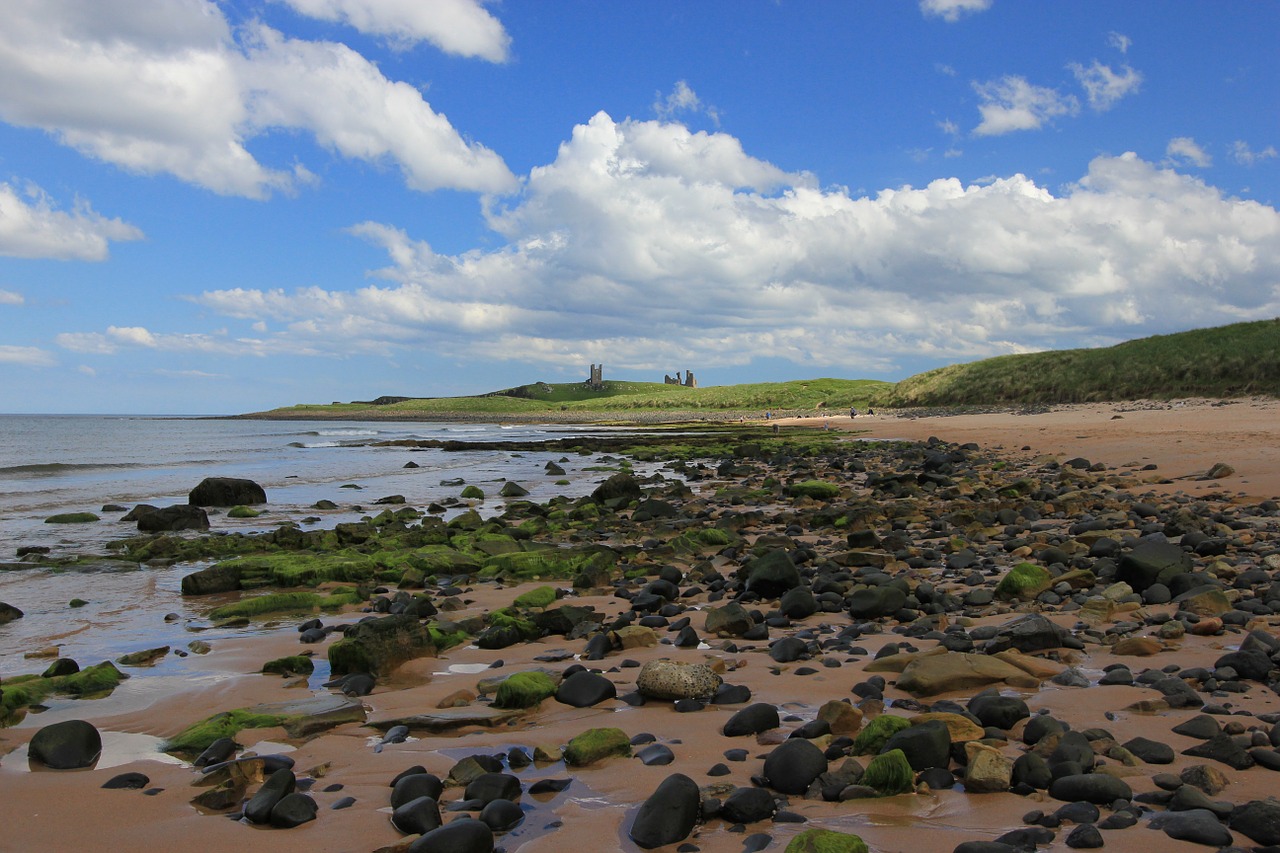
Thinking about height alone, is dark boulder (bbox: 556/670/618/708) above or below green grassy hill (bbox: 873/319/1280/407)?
below

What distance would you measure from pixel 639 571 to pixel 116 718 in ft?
18.8

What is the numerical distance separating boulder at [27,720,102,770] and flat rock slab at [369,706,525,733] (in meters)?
1.50

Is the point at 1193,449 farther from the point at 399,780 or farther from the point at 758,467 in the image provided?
the point at 399,780

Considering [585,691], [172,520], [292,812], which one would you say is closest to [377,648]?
[585,691]

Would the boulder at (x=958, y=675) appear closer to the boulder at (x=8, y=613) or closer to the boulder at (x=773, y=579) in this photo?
the boulder at (x=773, y=579)

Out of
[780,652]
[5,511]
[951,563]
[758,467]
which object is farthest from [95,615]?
[758,467]

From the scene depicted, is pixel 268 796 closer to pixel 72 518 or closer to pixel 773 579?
pixel 773 579

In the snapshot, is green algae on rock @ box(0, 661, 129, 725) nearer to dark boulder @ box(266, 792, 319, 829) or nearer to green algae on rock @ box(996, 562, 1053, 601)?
dark boulder @ box(266, 792, 319, 829)

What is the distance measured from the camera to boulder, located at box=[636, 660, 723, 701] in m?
4.99

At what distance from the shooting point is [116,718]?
205 inches

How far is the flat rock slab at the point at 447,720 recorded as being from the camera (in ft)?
15.8

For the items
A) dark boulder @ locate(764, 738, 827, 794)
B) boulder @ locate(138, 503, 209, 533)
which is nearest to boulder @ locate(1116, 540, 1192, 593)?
dark boulder @ locate(764, 738, 827, 794)

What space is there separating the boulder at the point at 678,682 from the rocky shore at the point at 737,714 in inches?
0.6

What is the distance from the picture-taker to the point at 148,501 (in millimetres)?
21375
